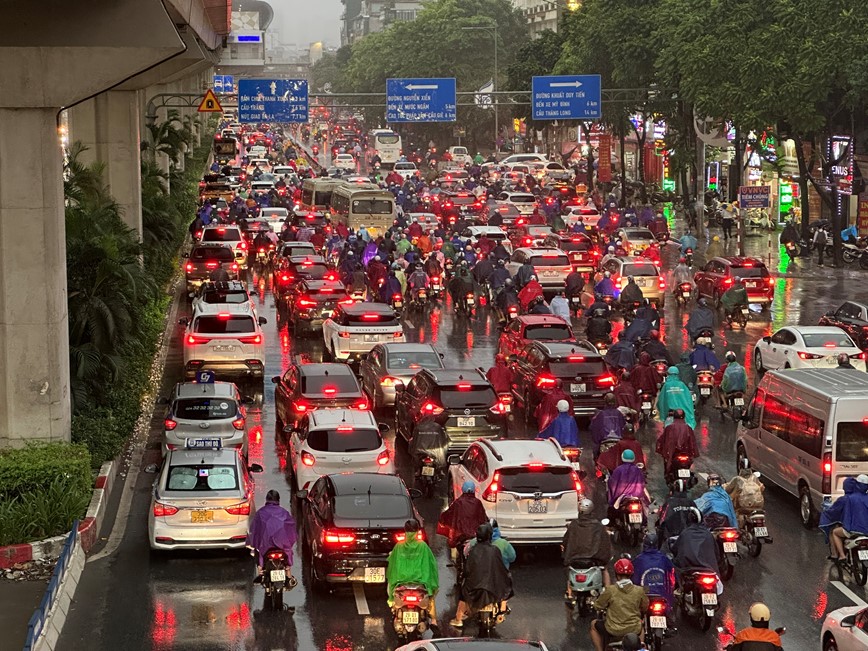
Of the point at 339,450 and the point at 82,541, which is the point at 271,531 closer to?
the point at 82,541

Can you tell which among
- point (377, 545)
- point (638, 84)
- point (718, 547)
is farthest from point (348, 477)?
point (638, 84)

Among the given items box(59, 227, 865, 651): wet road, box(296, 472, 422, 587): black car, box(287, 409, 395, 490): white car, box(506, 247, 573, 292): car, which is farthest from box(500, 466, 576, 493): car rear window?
box(506, 247, 573, 292): car

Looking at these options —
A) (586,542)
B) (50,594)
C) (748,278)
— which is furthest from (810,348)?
(50,594)

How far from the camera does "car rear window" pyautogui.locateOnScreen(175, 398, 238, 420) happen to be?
2381 centimetres

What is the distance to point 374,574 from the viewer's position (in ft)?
57.9

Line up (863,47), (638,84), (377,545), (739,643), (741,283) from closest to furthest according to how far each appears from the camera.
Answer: (739,643)
(377,545)
(741,283)
(863,47)
(638,84)

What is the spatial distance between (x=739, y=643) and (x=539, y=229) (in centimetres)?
4246

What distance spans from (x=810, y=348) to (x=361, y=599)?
15.4 meters

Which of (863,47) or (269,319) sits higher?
(863,47)

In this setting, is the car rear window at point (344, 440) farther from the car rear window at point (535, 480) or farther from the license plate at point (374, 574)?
the license plate at point (374, 574)

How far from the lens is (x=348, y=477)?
18.8m

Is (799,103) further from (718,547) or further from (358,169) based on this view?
(358,169)

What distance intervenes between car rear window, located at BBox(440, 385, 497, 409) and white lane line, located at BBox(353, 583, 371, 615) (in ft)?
20.1


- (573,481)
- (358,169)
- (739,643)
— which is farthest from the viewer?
(358,169)
